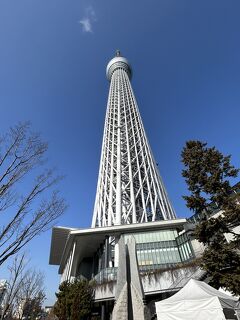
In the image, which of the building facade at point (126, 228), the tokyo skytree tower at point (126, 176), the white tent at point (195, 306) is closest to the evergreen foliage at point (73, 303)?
the building facade at point (126, 228)

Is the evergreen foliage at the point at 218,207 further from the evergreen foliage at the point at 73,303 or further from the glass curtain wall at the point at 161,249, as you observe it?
the glass curtain wall at the point at 161,249

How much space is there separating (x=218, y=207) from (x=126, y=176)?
102ft

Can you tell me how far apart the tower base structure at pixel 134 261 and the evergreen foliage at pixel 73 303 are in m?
2.08

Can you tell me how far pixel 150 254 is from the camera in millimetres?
22750

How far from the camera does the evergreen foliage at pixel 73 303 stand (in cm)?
1414

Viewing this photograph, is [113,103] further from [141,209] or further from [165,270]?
[165,270]

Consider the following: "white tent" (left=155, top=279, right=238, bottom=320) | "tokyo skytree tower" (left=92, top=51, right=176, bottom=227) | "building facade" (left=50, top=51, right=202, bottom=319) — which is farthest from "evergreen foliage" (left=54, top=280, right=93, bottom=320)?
"tokyo skytree tower" (left=92, top=51, right=176, bottom=227)

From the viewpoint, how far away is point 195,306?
25.3 ft

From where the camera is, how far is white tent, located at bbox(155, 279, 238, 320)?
737cm

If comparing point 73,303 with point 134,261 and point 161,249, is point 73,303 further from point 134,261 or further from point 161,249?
point 161,249

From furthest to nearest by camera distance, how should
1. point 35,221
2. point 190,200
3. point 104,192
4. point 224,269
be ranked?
1. point 104,192
2. point 190,200
3. point 224,269
4. point 35,221

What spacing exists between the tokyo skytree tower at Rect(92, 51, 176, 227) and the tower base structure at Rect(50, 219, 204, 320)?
804cm

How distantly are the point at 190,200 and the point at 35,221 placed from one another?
8.83m

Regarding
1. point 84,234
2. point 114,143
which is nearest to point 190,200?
point 84,234
